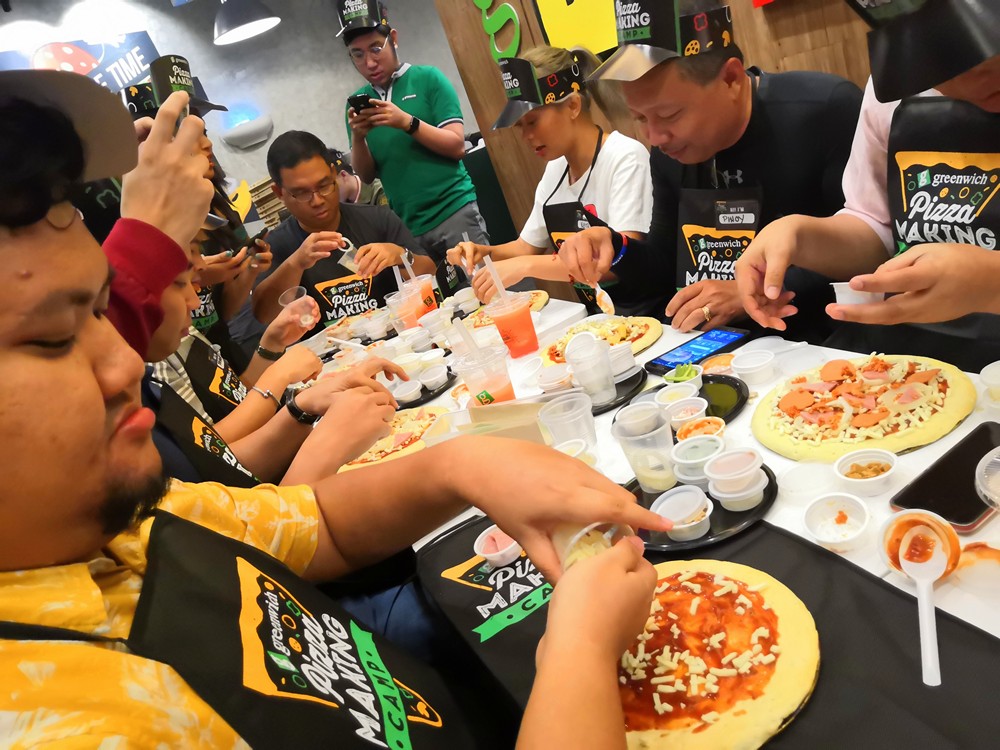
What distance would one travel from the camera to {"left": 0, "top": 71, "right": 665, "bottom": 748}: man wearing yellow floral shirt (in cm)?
67

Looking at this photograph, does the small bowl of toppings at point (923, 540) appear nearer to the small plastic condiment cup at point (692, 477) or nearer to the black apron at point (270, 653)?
the small plastic condiment cup at point (692, 477)

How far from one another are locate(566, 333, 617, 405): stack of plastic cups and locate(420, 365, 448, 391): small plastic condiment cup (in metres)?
0.71

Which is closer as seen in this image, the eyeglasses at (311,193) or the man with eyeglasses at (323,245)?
the man with eyeglasses at (323,245)

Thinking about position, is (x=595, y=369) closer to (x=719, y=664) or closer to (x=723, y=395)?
(x=723, y=395)

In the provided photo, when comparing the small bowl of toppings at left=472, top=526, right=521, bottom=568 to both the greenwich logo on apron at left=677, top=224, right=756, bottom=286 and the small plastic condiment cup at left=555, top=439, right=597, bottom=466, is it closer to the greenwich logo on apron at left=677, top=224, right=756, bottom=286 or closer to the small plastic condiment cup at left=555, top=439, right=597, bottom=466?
the small plastic condiment cup at left=555, top=439, right=597, bottom=466

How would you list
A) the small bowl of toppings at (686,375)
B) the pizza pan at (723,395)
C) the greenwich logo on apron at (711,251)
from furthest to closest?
the greenwich logo on apron at (711,251)
the small bowl of toppings at (686,375)
the pizza pan at (723,395)

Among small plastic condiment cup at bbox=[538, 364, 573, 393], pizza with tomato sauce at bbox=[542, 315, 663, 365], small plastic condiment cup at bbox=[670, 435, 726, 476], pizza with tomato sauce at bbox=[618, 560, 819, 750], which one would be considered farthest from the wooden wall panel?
pizza with tomato sauce at bbox=[618, 560, 819, 750]

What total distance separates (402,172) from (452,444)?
456 cm

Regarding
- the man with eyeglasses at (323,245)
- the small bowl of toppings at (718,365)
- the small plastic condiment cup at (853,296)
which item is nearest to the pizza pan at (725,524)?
the small plastic condiment cup at (853,296)

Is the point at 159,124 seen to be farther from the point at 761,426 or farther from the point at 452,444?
the point at 761,426

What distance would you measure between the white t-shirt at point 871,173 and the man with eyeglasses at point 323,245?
8.28 ft

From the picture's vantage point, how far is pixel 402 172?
5.34 m

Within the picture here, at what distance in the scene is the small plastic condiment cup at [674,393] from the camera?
1.65 m

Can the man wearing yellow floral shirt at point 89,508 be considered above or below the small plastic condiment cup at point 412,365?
above
